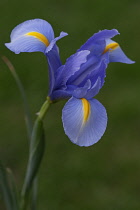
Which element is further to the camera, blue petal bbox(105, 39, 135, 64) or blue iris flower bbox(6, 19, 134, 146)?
blue petal bbox(105, 39, 135, 64)

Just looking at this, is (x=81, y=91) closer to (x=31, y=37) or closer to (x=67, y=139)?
(x=31, y=37)

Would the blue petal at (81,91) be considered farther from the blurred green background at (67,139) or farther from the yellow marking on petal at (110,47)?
the blurred green background at (67,139)

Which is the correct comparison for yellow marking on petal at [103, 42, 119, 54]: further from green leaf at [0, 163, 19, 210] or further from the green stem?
green leaf at [0, 163, 19, 210]

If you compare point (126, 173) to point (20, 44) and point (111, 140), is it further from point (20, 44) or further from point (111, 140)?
point (20, 44)

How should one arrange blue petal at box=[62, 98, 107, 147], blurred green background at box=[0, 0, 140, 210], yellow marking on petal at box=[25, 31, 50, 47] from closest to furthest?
blue petal at box=[62, 98, 107, 147] < yellow marking on petal at box=[25, 31, 50, 47] < blurred green background at box=[0, 0, 140, 210]

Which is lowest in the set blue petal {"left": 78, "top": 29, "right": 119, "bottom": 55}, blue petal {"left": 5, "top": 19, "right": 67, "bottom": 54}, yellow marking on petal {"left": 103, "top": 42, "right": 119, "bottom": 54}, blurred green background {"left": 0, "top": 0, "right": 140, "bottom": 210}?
blurred green background {"left": 0, "top": 0, "right": 140, "bottom": 210}

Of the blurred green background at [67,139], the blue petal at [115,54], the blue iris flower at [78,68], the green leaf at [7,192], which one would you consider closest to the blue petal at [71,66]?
the blue iris flower at [78,68]

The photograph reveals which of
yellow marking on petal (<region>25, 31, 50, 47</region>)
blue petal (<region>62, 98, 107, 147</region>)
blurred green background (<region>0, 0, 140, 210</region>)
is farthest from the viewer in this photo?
blurred green background (<region>0, 0, 140, 210</region>)

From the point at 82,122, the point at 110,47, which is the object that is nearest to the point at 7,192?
the point at 82,122

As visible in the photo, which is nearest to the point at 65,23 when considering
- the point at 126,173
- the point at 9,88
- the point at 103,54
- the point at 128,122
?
the point at 9,88

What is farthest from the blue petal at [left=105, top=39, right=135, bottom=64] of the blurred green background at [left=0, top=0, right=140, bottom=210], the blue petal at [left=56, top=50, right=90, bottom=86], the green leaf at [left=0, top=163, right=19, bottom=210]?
the blurred green background at [left=0, top=0, right=140, bottom=210]
